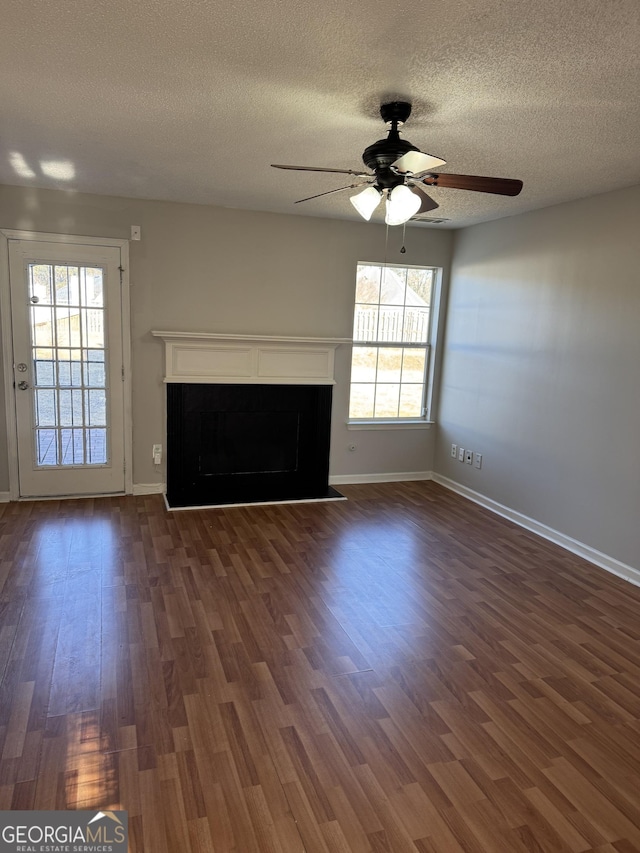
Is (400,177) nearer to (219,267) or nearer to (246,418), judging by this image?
(219,267)

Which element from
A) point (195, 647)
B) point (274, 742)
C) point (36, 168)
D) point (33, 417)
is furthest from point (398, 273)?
point (274, 742)

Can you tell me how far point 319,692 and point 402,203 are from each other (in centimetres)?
218

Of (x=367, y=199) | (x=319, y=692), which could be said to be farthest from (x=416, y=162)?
(x=319, y=692)

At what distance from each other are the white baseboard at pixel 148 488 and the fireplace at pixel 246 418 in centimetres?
10

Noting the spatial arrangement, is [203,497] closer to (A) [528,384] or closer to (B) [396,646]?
(B) [396,646]

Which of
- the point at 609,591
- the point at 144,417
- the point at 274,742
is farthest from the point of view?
the point at 144,417

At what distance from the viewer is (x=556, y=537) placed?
4262 mm

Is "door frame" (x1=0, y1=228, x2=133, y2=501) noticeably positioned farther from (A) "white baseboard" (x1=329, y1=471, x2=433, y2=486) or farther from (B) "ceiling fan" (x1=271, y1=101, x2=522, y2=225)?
(B) "ceiling fan" (x1=271, y1=101, x2=522, y2=225)

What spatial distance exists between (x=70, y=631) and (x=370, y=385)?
3.70 meters

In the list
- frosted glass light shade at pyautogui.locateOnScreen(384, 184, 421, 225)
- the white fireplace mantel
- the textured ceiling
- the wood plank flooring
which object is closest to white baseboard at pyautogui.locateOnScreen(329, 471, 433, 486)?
the white fireplace mantel

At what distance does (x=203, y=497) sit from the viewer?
4945mm

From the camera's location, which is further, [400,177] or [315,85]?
[400,177]

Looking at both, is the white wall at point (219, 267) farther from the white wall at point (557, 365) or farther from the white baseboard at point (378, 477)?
the white wall at point (557, 365)

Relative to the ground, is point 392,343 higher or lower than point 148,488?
higher
